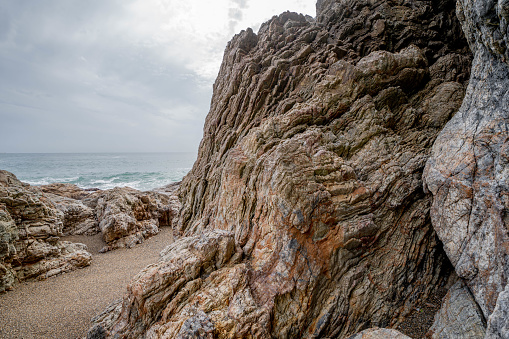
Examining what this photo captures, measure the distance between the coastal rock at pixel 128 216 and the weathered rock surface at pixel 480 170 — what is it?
71.7 ft

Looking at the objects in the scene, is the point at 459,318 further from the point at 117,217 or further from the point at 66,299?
the point at 117,217

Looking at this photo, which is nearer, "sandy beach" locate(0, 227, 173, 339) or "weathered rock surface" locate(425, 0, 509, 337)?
"weathered rock surface" locate(425, 0, 509, 337)

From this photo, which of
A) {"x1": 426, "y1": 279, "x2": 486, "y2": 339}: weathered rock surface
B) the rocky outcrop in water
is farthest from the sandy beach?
{"x1": 426, "y1": 279, "x2": 486, "y2": 339}: weathered rock surface

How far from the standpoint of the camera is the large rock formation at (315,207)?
275 inches

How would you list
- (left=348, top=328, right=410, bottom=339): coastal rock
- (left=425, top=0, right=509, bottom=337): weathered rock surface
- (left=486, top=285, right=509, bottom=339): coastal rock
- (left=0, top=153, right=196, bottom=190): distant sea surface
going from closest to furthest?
(left=486, top=285, right=509, bottom=339): coastal rock → (left=425, top=0, right=509, bottom=337): weathered rock surface → (left=348, top=328, right=410, bottom=339): coastal rock → (left=0, top=153, right=196, bottom=190): distant sea surface

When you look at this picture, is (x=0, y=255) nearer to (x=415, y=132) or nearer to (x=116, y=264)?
(x=116, y=264)

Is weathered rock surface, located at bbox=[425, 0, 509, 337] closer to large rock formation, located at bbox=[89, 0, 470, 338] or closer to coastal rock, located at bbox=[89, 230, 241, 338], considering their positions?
large rock formation, located at bbox=[89, 0, 470, 338]

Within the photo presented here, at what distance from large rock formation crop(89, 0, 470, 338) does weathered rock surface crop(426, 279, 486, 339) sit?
3.40 feet

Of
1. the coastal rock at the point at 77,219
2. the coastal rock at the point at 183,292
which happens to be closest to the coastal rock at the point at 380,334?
the coastal rock at the point at 183,292

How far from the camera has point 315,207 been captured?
25.2 feet

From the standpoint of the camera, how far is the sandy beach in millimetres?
9773

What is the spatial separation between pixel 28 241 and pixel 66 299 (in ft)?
18.1

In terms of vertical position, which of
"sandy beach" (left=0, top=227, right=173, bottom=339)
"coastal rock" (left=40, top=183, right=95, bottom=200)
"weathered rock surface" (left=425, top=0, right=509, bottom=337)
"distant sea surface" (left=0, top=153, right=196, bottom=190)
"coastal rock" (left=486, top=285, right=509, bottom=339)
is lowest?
"sandy beach" (left=0, top=227, right=173, bottom=339)

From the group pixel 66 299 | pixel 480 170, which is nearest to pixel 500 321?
pixel 480 170
